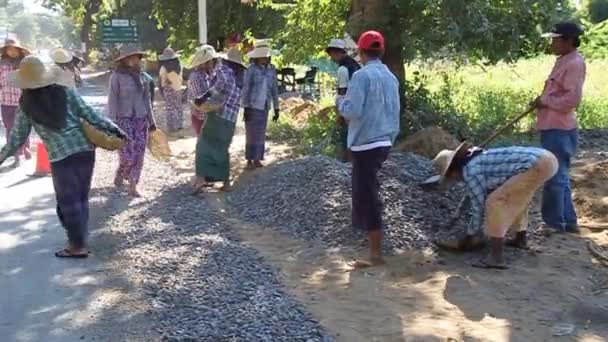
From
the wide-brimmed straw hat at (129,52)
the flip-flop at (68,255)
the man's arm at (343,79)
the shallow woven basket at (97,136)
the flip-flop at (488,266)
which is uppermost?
the wide-brimmed straw hat at (129,52)

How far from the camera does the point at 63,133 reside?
20.4ft

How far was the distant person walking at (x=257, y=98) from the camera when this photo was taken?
10.1m

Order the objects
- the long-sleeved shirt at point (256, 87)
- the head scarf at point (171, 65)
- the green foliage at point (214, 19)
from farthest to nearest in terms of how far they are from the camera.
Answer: the green foliage at point (214, 19)
the head scarf at point (171, 65)
the long-sleeved shirt at point (256, 87)

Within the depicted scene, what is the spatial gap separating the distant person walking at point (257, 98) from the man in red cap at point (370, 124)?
13.8ft

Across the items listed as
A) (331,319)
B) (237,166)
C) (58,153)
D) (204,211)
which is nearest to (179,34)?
(237,166)

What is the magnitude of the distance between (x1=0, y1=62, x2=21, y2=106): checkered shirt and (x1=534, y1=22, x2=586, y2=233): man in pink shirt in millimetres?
6884

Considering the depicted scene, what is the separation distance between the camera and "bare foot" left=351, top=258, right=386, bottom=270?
20.3 feet

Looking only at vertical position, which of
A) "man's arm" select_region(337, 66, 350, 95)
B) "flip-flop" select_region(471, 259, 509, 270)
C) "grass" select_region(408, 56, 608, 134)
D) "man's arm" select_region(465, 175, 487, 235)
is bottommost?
"flip-flop" select_region(471, 259, 509, 270)

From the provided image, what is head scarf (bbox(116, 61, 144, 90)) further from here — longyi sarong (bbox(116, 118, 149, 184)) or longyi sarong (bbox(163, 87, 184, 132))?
longyi sarong (bbox(163, 87, 184, 132))

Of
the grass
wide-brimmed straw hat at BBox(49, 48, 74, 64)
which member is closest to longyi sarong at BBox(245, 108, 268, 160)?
wide-brimmed straw hat at BBox(49, 48, 74, 64)

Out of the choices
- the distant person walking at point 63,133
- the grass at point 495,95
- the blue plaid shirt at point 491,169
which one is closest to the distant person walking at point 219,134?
the distant person walking at point 63,133

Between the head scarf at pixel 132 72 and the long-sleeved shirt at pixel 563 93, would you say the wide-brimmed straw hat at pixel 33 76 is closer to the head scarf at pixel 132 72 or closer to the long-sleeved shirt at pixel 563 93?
the head scarf at pixel 132 72

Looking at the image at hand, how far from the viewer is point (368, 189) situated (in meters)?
6.12

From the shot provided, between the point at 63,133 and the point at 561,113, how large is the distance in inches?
160
